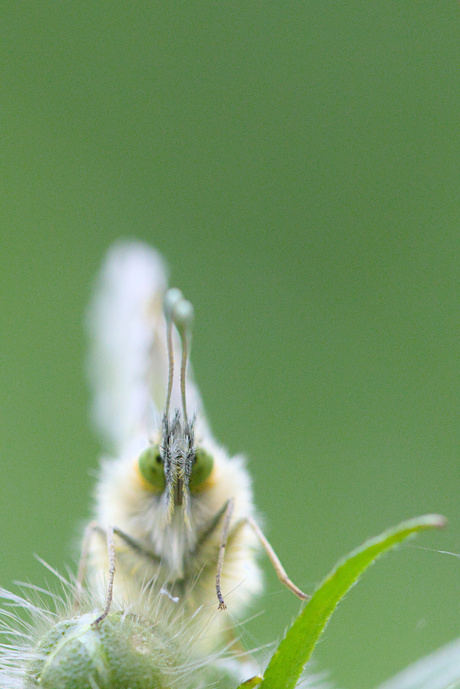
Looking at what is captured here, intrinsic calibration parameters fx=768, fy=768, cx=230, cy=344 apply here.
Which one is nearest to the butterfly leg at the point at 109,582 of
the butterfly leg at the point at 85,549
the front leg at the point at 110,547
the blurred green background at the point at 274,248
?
the front leg at the point at 110,547

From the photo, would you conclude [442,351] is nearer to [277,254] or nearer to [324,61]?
[277,254]

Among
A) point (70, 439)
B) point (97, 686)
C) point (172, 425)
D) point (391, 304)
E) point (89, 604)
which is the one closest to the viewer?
point (97, 686)

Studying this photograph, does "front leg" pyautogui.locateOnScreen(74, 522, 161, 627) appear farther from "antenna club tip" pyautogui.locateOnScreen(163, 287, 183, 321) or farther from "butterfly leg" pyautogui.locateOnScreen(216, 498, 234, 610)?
"antenna club tip" pyautogui.locateOnScreen(163, 287, 183, 321)

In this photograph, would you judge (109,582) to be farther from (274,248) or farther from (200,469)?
(274,248)

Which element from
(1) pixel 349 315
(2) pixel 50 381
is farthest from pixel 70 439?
(1) pixel 349 315

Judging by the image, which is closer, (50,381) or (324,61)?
(50,381)
